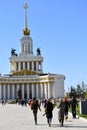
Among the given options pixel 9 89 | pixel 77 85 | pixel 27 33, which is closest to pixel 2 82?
pixel 9 89

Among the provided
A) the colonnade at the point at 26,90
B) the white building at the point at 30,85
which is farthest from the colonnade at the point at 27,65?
the colonnade at the point at 26,90

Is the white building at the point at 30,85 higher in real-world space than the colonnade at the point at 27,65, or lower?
lower

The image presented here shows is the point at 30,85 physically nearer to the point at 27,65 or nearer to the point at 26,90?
the point at 26,90

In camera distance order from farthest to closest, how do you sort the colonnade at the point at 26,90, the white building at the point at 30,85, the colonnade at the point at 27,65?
the colonnade at the point at 27,65 → the colonnade at the point at 26,90 → the white building at the point at 30,85

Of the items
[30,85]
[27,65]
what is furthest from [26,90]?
[27,65]

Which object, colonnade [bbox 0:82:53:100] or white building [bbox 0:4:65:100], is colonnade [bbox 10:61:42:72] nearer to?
white building [bbox 0:4:65:100]

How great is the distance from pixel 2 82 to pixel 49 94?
15080 mm

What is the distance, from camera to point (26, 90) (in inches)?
4515

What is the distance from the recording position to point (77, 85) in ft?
478

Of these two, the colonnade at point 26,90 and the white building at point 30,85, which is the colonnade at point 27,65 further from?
the colonnade at point 26,90

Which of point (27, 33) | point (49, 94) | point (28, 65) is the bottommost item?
point (49, 94)

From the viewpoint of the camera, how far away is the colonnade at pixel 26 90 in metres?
112

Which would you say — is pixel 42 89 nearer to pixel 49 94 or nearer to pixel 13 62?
pixel 49 94

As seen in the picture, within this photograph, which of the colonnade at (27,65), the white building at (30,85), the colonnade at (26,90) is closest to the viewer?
the white building at (30,85)
